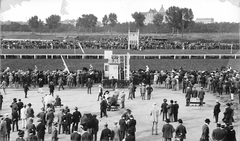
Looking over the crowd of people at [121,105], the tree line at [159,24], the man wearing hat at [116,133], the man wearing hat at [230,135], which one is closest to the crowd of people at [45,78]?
the crowd of people at [121,105]

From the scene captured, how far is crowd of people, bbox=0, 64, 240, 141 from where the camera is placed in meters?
16.1

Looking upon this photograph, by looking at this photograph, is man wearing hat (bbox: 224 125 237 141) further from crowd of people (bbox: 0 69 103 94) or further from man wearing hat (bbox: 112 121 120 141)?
crowd of people (bbox: 0 69 103 94)

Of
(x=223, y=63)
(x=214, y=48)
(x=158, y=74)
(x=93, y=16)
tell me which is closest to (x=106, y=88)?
(x=158, y=74)

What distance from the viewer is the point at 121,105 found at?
25219 millimetres

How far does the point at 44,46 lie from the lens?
57.5 metres

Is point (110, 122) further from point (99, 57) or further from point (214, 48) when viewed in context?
point (214, 48)

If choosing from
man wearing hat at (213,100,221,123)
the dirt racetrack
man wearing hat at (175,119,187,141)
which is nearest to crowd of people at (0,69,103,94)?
the dirt racetrack

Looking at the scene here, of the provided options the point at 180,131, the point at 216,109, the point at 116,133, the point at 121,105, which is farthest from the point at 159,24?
the point at 116,133

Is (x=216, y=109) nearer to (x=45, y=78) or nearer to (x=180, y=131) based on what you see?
(x=180, y=131)

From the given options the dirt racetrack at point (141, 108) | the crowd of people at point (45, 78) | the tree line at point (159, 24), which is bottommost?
the dirt racetrack at point (141, 108)

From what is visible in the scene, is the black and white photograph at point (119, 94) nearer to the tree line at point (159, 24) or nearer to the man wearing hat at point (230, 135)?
the man wearing hat at point (230, 135)

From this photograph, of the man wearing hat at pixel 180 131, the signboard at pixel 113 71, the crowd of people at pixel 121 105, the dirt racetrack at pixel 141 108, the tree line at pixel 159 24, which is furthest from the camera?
the tree line at pixel 159 24

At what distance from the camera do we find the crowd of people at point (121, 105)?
16.1m

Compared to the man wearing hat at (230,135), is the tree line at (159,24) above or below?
above
